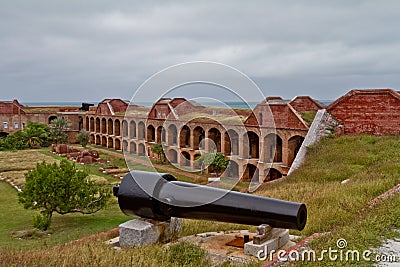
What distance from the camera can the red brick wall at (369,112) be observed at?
638 inches

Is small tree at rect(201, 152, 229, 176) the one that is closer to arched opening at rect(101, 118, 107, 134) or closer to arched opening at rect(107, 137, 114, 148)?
arched opening at rect(107, 137, 114, 148)

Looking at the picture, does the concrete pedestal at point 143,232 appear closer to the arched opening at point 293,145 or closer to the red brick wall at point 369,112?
the red brick wall at point 369,112

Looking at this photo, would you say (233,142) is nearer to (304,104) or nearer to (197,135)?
(304,104)

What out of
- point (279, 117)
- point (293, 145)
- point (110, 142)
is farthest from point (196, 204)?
point (110, 142)

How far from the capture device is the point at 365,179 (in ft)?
32.9

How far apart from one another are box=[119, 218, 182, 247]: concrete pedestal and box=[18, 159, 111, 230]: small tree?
7.97 meters

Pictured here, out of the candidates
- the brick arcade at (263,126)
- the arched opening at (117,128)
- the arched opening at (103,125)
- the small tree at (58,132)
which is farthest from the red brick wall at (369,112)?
the arched opening at (103,125)

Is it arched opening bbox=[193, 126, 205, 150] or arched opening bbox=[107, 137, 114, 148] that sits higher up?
arched opening bbox=[193, 126, 205, 150]

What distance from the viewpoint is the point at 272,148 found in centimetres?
2141

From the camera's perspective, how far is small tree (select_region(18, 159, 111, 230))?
1320 cm

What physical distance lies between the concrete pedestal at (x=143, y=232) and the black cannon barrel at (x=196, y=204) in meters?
0.15

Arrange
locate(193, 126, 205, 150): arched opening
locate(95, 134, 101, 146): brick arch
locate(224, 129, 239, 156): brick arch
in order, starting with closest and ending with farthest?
locate(224, 129, 239, 156): brick arch < locate(193, 126, 205, 150): arched opening < locate(95, 134, 101, 146): brick arch

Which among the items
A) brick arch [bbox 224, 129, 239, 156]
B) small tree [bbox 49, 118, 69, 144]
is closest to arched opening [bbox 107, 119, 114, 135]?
small tree [bbox 49, 118, 69, 144]

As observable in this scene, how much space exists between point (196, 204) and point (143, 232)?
0.90 m
